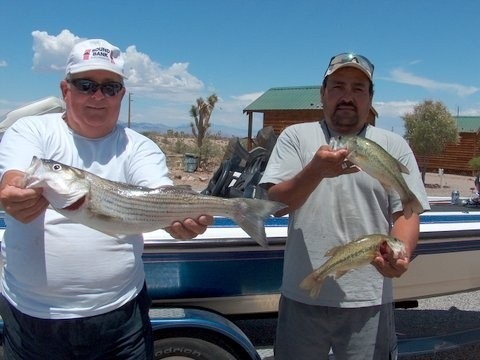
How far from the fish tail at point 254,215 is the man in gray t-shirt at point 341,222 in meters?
0.24

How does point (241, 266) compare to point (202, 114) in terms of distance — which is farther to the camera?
point (202, 114)

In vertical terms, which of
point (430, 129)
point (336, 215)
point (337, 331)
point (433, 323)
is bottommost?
point (433, 323)

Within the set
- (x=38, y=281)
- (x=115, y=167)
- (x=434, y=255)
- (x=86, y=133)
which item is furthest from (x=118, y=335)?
(x=434, y=255)

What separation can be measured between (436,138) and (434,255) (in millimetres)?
24397

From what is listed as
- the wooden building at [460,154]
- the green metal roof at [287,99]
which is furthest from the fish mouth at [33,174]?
the wooden building at [460,154]

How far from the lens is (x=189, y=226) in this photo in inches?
90.7

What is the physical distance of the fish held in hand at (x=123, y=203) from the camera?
1958 millimetres

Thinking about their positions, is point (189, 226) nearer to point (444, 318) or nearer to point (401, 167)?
point (401, 167)

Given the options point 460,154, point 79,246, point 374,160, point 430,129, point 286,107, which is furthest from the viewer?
point 460,154

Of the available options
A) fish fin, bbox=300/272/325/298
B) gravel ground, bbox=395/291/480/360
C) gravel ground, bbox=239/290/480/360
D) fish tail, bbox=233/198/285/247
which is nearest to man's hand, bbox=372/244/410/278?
fish fin, bbox=300/272/325/298

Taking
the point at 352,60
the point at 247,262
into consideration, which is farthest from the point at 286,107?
the point at 352,60

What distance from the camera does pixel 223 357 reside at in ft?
11.6

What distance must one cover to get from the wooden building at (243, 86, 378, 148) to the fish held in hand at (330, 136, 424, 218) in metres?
23.8

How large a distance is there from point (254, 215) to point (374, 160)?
587 mm
